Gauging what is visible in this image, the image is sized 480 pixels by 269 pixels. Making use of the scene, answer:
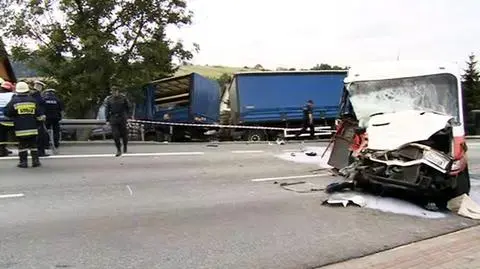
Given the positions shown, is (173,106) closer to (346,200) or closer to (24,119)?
(24,119)

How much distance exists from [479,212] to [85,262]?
6136 mm

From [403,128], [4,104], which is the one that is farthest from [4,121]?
[403,128]

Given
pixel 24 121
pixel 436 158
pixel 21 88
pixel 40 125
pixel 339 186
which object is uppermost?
pixel 21 88

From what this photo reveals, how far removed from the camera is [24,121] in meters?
11.6

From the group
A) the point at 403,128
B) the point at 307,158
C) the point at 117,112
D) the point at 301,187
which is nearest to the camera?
the point at 403,128

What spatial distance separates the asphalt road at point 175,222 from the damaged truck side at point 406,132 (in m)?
0.67

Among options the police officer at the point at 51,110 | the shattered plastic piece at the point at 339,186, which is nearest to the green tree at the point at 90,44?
the police officer at the point at 51,110

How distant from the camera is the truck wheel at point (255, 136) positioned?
2525cm

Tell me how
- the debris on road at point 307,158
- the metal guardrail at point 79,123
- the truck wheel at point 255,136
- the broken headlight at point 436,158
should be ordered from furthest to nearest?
the truck wheel at point 255,136 < the metal guardrail at point 79,123 < the debris on road at point 307,158 < the broken headlight at point 436,158

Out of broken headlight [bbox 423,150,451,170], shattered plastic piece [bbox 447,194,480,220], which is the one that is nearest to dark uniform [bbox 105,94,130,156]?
broken headlight [bbox 423,150,451,170]

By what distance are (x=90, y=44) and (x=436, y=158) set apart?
52.6 feet

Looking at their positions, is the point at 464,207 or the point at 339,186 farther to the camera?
the point at 339,186

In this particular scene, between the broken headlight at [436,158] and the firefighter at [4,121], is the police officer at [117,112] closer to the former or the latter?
the firefighter at [4,121]

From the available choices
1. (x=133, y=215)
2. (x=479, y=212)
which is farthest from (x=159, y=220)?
(x=479, y=212)
